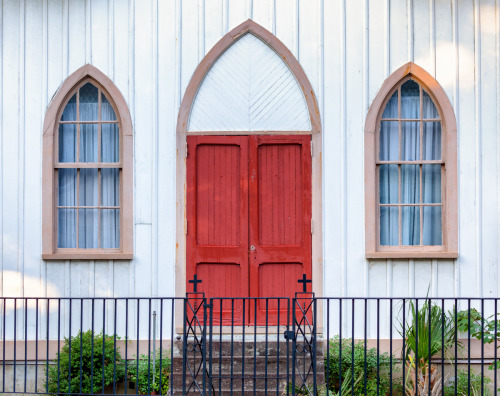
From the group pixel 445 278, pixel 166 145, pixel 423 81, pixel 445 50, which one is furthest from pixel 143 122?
pixel 445 278

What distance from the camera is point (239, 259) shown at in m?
8.28

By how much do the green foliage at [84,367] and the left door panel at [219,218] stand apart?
54.2 inches

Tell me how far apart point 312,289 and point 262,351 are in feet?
3.59

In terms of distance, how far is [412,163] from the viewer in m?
8.39

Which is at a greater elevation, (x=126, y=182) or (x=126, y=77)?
(x=126, y=77)

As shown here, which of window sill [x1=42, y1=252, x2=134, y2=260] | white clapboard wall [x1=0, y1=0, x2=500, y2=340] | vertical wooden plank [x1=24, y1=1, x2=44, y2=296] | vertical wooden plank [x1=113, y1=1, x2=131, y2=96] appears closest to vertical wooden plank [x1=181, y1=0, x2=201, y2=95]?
white clapboard wall [x1=0, y1=0, x2=500, y2=340]

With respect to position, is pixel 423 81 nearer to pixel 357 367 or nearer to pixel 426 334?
pixel 426 334

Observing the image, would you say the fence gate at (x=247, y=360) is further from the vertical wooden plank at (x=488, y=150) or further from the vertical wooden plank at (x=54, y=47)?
the vertical wooden plank at (x=54, y=47)

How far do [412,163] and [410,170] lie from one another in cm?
12

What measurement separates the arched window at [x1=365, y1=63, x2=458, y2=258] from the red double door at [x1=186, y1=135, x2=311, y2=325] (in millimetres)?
1011

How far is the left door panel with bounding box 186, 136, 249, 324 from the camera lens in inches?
326

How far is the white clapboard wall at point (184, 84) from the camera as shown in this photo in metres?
8.23

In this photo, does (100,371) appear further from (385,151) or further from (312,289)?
(385,151)

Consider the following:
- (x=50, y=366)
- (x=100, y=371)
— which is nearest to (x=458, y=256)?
(x=100, y=371)
